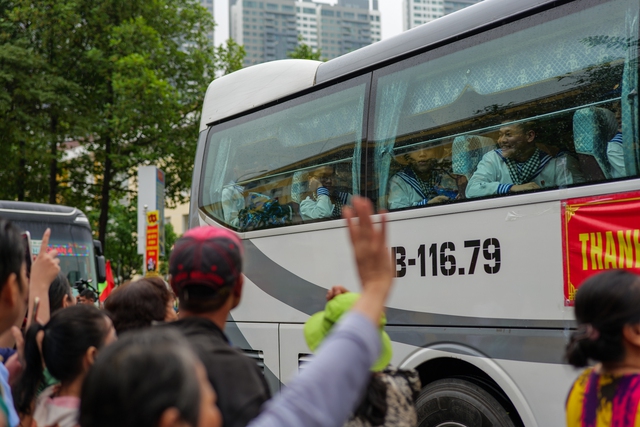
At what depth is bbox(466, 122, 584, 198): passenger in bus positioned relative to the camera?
426 cm

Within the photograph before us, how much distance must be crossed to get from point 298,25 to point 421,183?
16848 centimetres

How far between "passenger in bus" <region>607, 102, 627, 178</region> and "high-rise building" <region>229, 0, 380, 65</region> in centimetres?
14669

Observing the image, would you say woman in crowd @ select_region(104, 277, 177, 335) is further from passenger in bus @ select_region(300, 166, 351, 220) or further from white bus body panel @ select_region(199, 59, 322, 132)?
white bus body panel @ select_region(199, 59, 322, 132)

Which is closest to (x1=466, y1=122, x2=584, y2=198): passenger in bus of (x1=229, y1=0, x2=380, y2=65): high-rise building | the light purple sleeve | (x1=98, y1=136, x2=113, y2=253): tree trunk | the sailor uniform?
the sailor uniform

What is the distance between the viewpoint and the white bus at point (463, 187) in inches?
163

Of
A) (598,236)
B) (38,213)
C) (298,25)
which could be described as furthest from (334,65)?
(298,25)

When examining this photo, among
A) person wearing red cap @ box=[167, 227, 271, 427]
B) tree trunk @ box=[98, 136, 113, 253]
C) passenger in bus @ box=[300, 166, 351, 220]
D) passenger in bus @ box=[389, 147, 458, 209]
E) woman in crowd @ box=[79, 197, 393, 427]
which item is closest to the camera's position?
woman in crowd @ box=[79, 197, 393, 427]

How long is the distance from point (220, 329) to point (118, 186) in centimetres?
2096

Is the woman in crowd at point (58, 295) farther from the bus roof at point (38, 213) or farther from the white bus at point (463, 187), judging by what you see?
the bus roof at point (38, 213)

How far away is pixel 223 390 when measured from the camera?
6.29 ft

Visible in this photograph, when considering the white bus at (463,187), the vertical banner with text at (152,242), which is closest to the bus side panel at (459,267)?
the white bus at (463,187)

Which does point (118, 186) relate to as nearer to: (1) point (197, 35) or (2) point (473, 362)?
(1) point (197, 35)

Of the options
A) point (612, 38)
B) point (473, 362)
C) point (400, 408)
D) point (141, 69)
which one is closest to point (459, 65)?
point (612, 38)

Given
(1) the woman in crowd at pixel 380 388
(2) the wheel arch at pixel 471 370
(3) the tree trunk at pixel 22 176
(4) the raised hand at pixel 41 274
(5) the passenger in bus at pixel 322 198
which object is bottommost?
(2) the wheel arch at pixel 471 370
